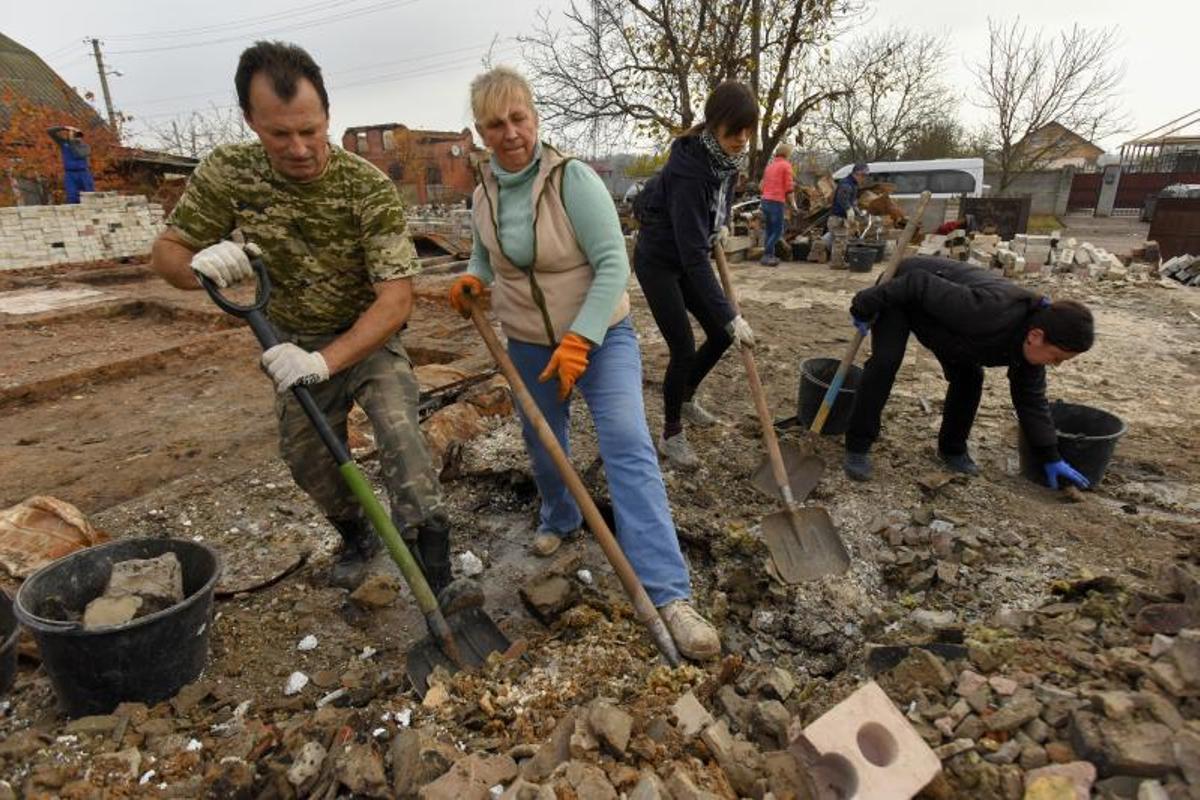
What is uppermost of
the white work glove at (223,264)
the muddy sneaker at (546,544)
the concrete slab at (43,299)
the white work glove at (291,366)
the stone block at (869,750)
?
the white work glove at (223,264)

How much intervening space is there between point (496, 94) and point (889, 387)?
238 cm

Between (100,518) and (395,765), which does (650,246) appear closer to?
(395,765)

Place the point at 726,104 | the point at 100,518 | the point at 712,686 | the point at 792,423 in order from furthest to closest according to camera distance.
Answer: the point at 792,423
the point at 100,518
the point at 726,104
the point at 712,686

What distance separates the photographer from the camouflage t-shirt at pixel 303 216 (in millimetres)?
2213

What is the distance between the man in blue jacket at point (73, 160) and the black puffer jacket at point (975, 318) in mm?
13626

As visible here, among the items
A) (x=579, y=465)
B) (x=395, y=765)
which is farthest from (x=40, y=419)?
(x=395, y=765)

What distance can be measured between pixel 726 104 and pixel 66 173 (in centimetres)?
1321

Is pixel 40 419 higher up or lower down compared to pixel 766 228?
lower down

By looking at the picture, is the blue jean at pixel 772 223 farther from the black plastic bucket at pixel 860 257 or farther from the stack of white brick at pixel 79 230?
the stack of white brick at pixel 79 230

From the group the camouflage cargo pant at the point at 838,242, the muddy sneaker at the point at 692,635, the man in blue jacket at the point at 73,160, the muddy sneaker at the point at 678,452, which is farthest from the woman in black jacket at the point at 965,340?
the man in blue jacket at the point at 73,160

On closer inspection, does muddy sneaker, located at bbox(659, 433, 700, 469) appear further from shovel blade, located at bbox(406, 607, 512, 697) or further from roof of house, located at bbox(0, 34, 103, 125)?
roof of house, located at bbox(0, 34, 103, 125)

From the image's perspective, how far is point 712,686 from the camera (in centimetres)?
185

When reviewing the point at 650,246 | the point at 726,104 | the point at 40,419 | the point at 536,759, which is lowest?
the point at 40,419

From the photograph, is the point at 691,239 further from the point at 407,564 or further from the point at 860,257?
the point at 860,257
